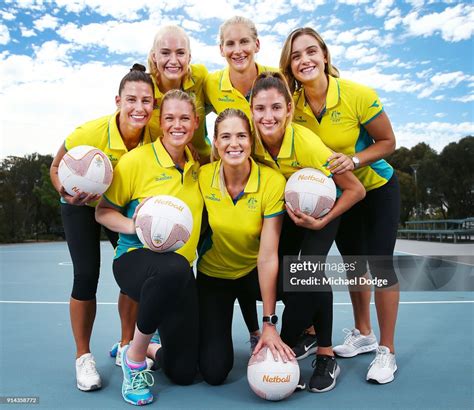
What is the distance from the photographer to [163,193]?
2969 millimetres

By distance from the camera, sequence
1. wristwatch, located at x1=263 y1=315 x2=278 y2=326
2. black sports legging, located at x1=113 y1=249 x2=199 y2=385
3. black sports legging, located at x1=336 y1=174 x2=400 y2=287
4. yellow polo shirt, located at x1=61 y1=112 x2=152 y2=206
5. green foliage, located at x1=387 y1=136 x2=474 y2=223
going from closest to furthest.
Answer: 1. black sports legging, located at x1=113 y1=249 x2=199 y2=385
2. wristwatch, located at x1=263 y1=315 x2=278 y2=326
3. yellow polo shirt, located at x1=61 y1=112 x2=152 y2=206
4. black sports legging, located at x1=336 y1=174 x2=400 y2=287
5. green foliage, located at x1=387 y1=136 x2=474 y2=223

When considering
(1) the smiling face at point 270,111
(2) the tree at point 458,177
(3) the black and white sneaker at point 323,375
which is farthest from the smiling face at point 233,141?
(2) the tree at point 458,177

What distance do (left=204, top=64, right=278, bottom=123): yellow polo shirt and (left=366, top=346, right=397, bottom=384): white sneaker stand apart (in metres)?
1.89

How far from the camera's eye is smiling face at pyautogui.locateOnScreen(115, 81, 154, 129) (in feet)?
10.2

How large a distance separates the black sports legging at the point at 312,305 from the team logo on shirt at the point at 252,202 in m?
0.39

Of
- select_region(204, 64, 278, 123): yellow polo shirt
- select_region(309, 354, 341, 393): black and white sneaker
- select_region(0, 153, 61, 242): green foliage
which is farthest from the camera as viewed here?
select_region(0, 153, 61, 242): green foliage

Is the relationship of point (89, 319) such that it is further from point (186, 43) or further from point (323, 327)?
point (186, 43)

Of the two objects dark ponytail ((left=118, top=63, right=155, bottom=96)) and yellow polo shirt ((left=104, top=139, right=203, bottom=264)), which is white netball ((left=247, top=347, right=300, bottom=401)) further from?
dark ponytail ((left=118, top=63, right=155, bottom=96))

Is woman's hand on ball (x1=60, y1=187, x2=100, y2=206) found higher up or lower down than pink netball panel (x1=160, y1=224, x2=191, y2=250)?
higher up

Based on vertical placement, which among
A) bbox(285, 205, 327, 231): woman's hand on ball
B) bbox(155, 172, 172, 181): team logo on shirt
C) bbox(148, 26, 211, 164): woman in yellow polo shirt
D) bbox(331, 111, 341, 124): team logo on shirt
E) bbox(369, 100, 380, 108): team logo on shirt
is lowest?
bbox(285, 205, 327, 231): woman's hand on ball

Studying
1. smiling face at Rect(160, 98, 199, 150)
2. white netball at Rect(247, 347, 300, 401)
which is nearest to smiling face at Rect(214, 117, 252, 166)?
smiling face at Rect(160, 98, 199, 150)

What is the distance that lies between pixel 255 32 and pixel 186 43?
1.73 feet

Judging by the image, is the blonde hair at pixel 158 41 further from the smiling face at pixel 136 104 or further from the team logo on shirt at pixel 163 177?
the team logo on shirt at pixel 163 177

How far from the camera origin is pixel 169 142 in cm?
305
